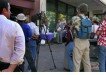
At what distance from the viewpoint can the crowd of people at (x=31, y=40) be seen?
5.10 metres

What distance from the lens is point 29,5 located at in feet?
73.4

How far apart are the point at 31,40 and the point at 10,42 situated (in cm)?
539

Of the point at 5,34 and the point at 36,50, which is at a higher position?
the point at 5,34

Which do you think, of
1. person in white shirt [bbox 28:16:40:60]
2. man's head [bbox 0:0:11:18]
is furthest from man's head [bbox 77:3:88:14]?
man's head [bbox 0:0:11:18]

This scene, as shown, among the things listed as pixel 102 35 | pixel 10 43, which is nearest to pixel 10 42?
pixel 10 43

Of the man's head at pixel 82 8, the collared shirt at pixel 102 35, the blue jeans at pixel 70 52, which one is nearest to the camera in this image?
the man's head at pixel 82 8

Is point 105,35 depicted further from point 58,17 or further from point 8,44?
point 58,17

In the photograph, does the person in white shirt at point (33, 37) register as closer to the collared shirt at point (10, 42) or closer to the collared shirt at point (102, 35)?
the collared shirt at point (102, 35)

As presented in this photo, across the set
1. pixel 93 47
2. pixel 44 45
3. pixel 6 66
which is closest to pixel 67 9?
pixel 44 45

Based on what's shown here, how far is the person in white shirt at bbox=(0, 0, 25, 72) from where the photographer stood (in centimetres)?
507

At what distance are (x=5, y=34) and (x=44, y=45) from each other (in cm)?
1771

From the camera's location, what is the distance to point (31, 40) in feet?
34.5

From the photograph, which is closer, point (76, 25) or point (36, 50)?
point (76, 25)

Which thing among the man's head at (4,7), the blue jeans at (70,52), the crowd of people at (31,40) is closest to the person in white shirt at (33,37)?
the crowd of people at (31,40)
